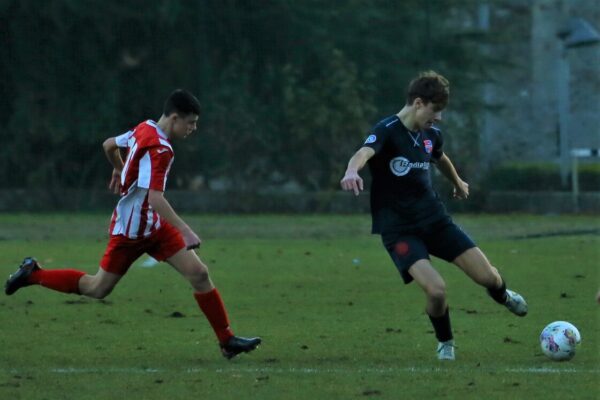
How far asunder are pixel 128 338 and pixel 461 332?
2.20m

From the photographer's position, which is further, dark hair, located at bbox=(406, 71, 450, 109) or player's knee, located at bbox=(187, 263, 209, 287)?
player's knee, located at bbox=(187, 263, 209, 287)

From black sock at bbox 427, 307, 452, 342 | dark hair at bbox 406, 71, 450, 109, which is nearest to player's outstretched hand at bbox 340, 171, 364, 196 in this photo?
dark hair at bbox 406, 71, 450, 109

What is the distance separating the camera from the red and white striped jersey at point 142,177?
8.21 meters

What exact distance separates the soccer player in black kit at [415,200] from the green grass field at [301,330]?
Result: 21.8 inches

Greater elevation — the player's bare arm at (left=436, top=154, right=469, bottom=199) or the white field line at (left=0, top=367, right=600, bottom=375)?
the player's bare arm at (left=436, top=154, right=469, bottom=199)

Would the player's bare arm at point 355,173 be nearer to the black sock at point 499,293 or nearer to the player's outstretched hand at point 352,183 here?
the player's outstretched hand at point 352,183

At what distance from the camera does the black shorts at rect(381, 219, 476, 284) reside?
27.6 ft

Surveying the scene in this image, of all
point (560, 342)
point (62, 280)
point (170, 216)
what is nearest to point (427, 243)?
point (560, 342)

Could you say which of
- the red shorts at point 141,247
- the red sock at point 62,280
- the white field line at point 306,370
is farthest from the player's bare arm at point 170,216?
the red sock at point 62,280

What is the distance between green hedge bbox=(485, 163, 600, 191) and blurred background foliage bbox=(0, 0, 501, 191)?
1.89 ft

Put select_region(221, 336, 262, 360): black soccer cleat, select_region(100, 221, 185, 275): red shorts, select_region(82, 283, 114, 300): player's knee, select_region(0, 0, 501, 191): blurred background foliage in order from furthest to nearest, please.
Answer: select_region(0, 0, 501, 191): blurred background foliage → select_region(82, 283, 114, 300): player's knee → select_region(100, 221, 185, 275): red shorts → select_region(221, 336, 262, 360): black soccer cleat

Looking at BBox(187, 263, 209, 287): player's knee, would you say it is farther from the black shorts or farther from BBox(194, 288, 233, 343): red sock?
the black shorts

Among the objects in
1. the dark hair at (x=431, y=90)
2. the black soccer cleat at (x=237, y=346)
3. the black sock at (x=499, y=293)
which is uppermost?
the dark hair at (x=431, y=90)

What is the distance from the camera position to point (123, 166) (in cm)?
904
